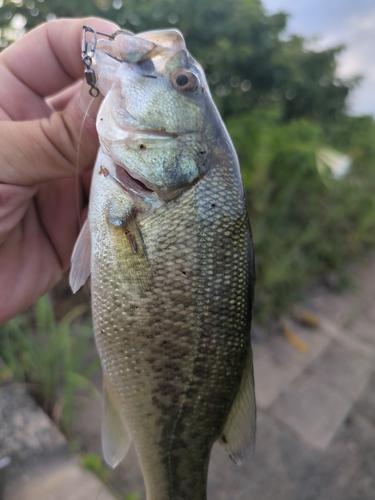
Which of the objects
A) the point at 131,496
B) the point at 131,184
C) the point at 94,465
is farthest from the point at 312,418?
the point at 131,184

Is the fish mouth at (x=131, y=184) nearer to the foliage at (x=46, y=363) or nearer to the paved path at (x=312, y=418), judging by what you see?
the foliage at (x=46, y=363)

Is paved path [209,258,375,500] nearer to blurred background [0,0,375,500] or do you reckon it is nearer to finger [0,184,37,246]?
blurred background [0,0,375,500]

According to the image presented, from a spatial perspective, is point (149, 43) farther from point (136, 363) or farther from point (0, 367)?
point (0, 367)

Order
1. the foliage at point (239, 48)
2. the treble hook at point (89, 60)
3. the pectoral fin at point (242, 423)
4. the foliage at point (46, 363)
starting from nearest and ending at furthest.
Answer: the treble hook at point (89, 60) → the pectoral fin at point (242, 423) → the foliage at point (46, 363) → the foliage at point (239, 48)

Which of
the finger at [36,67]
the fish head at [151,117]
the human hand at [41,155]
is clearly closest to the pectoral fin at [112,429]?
the human hand at [41,155]

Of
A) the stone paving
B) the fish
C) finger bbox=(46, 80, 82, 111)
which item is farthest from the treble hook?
the stone paving

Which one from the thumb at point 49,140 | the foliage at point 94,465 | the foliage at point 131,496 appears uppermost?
the thumb at point 49,140

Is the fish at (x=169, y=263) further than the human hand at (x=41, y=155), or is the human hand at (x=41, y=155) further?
the human hand at (x=41, y=155)

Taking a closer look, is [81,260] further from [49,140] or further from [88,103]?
[88,103]
